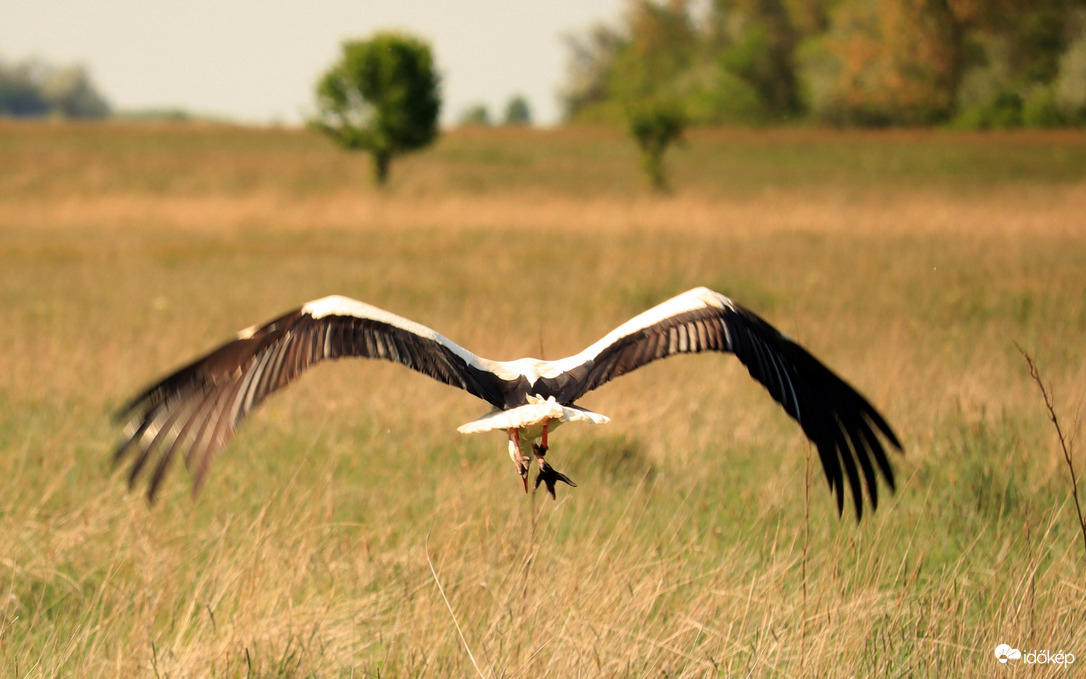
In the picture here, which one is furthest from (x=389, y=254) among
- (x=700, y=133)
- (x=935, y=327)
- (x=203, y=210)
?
(x=700, y=133)

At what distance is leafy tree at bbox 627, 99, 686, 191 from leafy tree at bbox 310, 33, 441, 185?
7142mm

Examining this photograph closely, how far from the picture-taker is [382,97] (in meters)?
37.2

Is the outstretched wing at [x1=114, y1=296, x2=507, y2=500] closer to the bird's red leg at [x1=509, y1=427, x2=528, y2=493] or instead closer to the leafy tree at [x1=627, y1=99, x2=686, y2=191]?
the bird's red leg at [x1=509, y1=427, x2=528, y2=493]

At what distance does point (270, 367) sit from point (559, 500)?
4.96 feet

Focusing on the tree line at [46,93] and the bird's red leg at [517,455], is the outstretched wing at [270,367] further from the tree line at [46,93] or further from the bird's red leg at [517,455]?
the tree line at [46,93]

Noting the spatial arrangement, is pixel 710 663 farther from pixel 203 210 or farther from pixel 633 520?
pixel 203 210

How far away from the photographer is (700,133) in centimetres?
5491

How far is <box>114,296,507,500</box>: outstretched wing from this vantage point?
3.38m

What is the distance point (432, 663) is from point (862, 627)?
4.63 feet

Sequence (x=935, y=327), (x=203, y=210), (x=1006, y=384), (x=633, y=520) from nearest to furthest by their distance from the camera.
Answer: (x=633, y=520), (x=1006, y=384), (x=935, y=327), (x=203, y=210)

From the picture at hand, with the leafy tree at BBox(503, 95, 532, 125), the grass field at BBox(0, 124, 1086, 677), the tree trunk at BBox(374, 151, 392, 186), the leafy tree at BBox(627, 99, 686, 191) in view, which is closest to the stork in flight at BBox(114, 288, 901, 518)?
the grass field at BBox(0, 124, 1086, 677)

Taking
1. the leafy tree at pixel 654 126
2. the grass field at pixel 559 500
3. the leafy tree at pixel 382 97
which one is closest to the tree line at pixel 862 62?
the leafy tree at pixel 654 126

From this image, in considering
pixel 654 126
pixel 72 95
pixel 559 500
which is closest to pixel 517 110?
pixel 72 95
